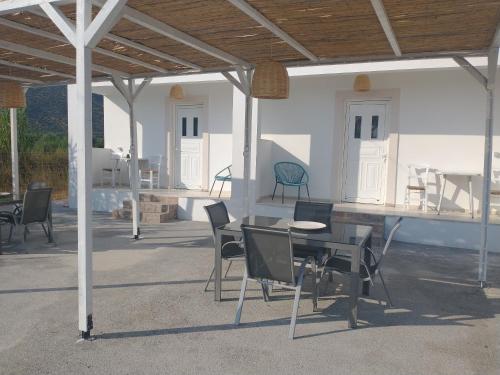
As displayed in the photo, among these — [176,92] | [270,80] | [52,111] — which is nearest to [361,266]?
[270,80]

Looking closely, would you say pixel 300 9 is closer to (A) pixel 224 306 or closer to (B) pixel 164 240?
(A) pixel 224 306

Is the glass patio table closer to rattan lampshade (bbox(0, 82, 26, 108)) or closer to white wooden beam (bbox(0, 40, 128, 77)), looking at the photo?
white wooden beam (bbox(0, 40, 128, 77))

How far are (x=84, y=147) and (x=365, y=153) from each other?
6373 millimetres

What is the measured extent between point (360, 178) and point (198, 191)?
3694 mm

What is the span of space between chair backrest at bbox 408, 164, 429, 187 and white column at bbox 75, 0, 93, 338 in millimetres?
6125

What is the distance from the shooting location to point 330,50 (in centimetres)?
503

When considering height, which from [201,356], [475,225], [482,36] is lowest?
[201,356]

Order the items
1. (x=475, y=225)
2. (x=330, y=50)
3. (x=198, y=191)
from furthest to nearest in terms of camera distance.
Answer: (x=198, y=191) → (x=475, y=225) → (x=330, y=50)

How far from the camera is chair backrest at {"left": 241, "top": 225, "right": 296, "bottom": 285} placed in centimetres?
323

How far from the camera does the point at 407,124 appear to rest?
7.91 m

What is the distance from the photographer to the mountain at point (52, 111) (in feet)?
70.3

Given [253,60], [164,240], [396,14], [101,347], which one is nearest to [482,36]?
[396,14]

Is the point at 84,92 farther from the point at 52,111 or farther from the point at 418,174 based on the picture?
the point at 52,111

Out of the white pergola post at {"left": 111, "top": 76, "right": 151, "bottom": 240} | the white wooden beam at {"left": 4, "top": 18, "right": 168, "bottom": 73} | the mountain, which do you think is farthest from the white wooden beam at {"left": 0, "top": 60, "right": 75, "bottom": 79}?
the mountain
